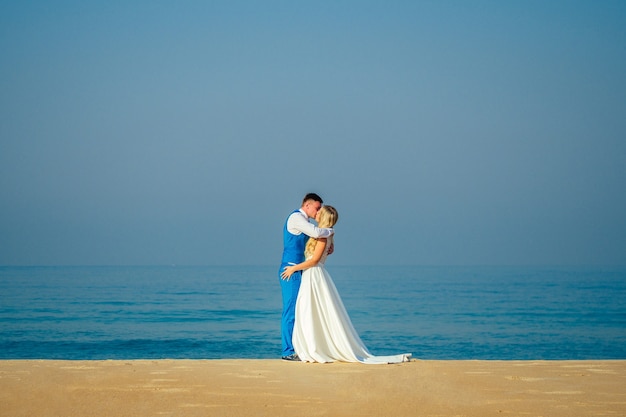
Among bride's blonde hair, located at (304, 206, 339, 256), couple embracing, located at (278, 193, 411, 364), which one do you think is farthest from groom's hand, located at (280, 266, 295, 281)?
bride's blonde hair, located at (304, 206, 339, 256)

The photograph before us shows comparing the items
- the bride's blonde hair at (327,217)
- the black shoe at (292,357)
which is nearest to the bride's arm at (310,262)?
the bride's blonde hair at (327,217)

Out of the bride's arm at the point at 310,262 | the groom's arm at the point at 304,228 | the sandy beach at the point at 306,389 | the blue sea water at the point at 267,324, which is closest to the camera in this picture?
the sandy beach at the point at 306,389

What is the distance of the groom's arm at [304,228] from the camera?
9.27m

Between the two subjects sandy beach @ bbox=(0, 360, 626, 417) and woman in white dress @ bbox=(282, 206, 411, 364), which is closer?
sandy beach @ bbox=(0, 360, 626, 417)

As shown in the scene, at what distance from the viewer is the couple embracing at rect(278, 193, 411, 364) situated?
30.7ft

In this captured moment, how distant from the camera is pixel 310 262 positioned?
951 centimetres

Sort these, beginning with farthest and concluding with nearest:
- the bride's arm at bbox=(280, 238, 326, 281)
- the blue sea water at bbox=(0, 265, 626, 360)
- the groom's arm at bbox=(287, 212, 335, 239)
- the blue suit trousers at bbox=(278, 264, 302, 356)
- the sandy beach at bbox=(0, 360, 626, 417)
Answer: the blue sea water at bbox=(0, 265, 626, 360)
the blue suit trousers at bbox=(278, 264, 302, 356)
the bride's arm at bbox=(280, 238, 326, 281)
the groom's arm at bbox=(287, 212, 335, 239)
the sandy beach at bbox=(0, 360, 626, 417)

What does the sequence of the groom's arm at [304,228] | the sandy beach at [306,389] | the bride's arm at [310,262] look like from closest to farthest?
the sandy beach at [306,389] → the groom's arm at [304,228] → the bride's arm at [310,262]

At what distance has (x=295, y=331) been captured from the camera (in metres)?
9.52

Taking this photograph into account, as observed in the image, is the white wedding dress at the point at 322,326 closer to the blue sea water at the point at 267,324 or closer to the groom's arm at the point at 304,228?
the groom's arm at the point at 304,228

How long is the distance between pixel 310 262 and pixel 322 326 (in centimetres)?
76

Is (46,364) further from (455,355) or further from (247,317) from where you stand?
(247,317)

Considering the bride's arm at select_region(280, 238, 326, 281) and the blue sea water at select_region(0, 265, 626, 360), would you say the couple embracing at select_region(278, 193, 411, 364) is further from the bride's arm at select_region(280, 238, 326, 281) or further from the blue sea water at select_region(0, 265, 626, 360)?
the blue sea water at select_region(0, 265, 626, 360)

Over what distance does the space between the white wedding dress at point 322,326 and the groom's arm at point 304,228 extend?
27 cm
